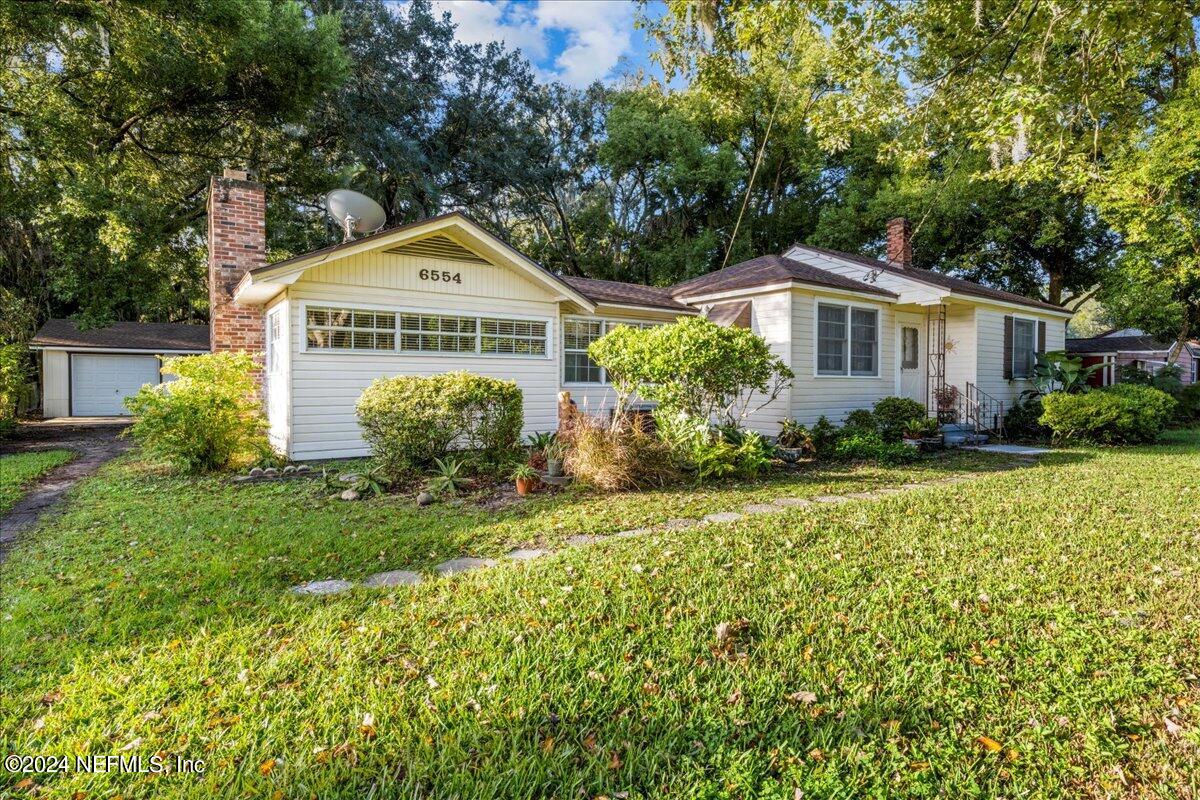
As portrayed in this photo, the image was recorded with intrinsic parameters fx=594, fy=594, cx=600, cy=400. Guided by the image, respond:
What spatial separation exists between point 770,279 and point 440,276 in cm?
597

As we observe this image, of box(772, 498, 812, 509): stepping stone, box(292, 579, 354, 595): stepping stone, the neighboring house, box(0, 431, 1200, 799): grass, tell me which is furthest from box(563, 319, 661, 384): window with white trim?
the neighboring house

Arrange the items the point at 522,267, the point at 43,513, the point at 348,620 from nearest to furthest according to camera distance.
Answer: the point at 348,620
the point at 43,513
the point at 522,267

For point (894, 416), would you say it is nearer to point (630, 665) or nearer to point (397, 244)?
point (397, 244)

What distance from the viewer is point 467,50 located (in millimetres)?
22016

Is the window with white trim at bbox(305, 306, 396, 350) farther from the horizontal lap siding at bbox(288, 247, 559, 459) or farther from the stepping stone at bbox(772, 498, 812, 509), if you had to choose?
the stepping stone at bbox(772, 498, 812, 509)

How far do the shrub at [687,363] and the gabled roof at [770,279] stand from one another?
124 inches

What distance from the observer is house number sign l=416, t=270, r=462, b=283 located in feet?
33.2

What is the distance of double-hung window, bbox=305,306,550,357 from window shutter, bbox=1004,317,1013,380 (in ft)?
35.9

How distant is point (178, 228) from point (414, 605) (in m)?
17.9

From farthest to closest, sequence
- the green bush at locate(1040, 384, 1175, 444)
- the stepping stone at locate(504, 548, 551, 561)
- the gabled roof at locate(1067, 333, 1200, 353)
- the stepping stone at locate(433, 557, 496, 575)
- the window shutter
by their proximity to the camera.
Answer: the gabled roof at locate(1067, 333, 1200, 353) → the window shutter → the green bush at locate(1040, 384, 1175, 444) → the stepping stone at locate(504, 548, 551, 561) → the stepping stone at locate(433, 557, 496, 575)

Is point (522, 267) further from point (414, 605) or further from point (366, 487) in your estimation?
point (414, 605)

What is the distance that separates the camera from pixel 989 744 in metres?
2.28

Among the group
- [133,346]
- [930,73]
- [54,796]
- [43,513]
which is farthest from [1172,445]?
[133,346]

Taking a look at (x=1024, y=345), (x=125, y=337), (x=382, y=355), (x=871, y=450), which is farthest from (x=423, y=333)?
(x=125, y=337)
